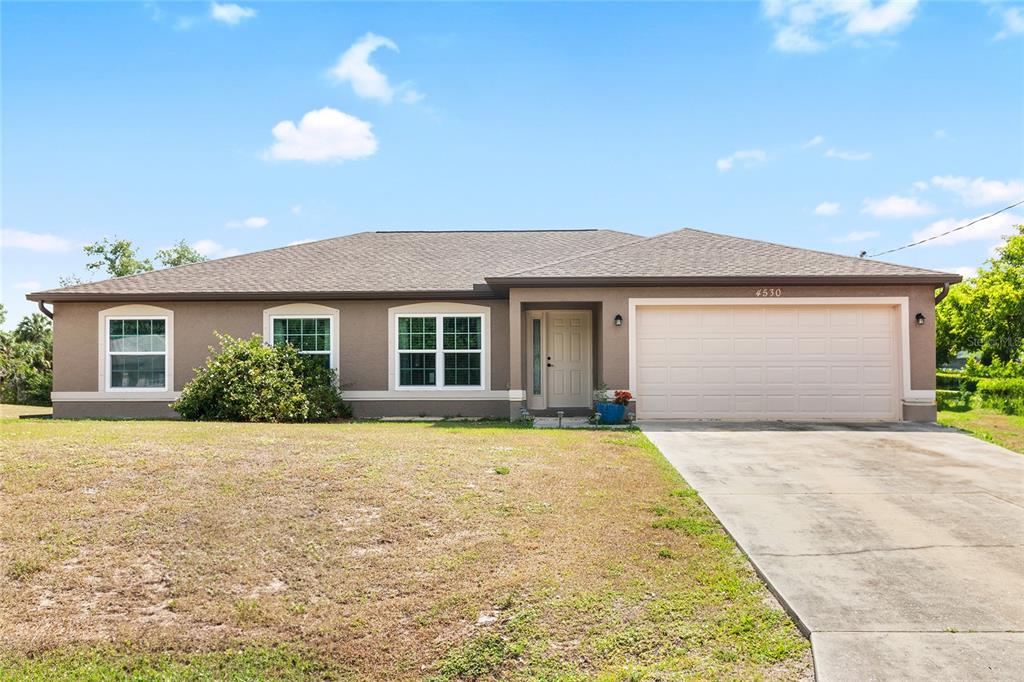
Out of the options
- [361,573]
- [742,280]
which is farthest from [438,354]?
[361,573]

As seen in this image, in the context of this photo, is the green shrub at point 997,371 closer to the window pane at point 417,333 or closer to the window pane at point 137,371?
the window pane at point 417,333

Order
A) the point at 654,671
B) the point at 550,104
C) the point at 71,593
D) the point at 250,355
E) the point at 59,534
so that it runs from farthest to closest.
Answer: the point at 550,104, the point at 250,355, the point at 59,534, the point at 71,593, the point at 654,671

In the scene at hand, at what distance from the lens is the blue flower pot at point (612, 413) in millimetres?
11438

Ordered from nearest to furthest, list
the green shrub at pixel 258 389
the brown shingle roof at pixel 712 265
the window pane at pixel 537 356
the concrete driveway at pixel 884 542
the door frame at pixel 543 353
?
the concrete driveway at pixel 884 542 → the green shrub at pixel 258 389 → the brown shingle roof at pixel 712 265 → the door frame at pixel 543 353 → the window pane at pixel 537 356

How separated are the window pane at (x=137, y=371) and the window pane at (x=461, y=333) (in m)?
6.49

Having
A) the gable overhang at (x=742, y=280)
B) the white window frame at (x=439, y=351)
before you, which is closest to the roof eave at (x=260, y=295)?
the white window frame at (x=439, y=351)

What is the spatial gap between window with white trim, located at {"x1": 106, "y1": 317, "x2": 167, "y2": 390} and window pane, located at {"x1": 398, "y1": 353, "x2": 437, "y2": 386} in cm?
542

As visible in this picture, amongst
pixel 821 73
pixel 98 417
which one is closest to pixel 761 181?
pixel 821 73

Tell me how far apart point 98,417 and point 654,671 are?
14.3 m

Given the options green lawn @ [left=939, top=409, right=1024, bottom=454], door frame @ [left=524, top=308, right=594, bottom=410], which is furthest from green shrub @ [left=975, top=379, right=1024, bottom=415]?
door frame @ [left=524, top=308, right=594, bottom=410]

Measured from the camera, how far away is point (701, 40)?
40.1 feet

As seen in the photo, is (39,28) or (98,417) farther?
(98,417)

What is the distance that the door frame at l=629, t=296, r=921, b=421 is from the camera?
11.9 m

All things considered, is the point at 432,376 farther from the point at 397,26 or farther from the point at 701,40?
the point at 701,40
